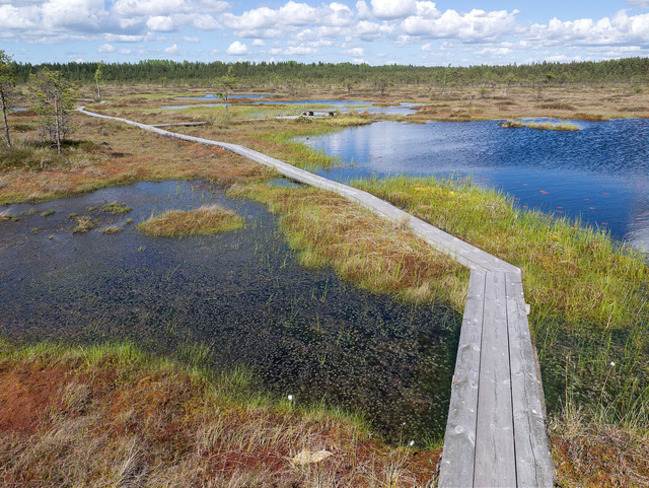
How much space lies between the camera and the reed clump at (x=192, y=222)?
14.1 meters

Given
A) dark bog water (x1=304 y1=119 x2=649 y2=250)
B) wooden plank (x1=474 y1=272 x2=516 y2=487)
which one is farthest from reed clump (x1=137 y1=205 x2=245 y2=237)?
wooden plank (x1=474 y1=272 x2=516 y2=487)

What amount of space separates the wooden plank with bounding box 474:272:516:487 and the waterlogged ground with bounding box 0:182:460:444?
36.6 inches

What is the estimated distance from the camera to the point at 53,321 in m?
8.75

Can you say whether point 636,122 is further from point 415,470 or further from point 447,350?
point 415,470

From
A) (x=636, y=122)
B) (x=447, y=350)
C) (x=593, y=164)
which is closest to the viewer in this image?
(x=447, y=350)

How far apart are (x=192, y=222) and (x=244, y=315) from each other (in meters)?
7.03

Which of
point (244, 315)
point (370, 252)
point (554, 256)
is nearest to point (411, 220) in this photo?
point (370, 252)

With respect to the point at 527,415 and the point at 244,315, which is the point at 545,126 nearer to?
the point at 244,315

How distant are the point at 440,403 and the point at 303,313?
3895mm

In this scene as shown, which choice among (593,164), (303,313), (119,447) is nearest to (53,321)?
(119,447)

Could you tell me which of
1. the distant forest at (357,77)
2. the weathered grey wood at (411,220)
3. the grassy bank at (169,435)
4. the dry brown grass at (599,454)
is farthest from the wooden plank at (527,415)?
the distant forest at (357,77)

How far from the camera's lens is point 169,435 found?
5438 mm

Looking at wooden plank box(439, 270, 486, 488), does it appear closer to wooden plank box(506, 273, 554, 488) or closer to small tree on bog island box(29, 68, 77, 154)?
wooden plank box(506, 273, 554, 488)

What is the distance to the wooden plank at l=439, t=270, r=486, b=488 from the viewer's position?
4359 mm
